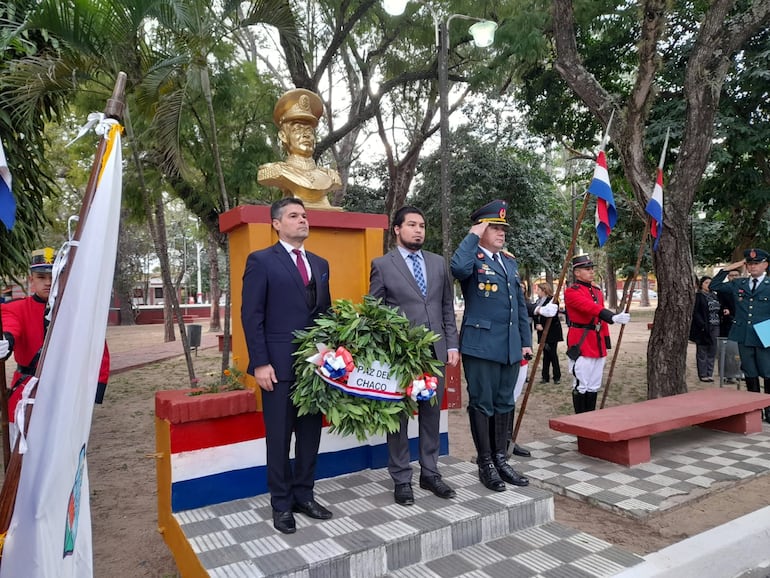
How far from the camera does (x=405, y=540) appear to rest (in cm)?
304

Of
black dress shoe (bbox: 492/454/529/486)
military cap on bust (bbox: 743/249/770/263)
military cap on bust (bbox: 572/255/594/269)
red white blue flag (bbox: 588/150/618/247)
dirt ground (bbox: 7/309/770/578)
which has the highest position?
red white blue flag (bbox: 588/150/618/247)

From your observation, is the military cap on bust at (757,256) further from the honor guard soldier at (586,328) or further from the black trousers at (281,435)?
the black trousers at (281,435)

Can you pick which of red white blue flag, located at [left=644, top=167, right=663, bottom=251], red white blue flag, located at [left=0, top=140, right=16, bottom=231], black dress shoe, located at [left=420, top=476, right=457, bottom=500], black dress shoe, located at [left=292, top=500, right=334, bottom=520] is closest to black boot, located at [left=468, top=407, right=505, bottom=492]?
black dress shoe, located at [left=420, top=476, right=457, bottom=500]

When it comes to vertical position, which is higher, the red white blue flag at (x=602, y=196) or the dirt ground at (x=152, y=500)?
the red white blue flag at (x=602, y=196)

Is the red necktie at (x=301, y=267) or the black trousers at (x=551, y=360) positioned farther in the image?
the black trousers at (x=551, y=360)

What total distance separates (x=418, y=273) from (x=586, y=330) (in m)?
Result: 2.80

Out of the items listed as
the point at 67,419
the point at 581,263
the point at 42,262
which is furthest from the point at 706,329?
the point at 67,419

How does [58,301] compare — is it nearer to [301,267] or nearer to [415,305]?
[301,267]

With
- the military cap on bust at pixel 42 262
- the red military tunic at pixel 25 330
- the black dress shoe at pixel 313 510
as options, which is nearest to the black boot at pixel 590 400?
the black dress shoe at pixel 313 510

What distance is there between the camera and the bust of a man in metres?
3.93

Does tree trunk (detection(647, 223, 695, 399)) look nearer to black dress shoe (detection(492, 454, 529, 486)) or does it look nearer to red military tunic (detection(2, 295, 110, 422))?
black dress shoe (detection(492, 454, 529, 486))

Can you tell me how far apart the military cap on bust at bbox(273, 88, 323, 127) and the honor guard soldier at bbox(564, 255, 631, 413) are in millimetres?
3170

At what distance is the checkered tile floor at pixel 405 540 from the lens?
2820 mm

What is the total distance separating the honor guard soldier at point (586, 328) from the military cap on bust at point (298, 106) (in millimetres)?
3170
